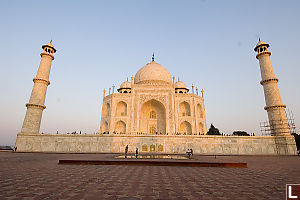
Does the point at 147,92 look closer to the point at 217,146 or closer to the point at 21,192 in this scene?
the point at 217,146

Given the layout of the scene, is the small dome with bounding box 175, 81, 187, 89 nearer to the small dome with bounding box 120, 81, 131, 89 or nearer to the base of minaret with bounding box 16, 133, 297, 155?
the small dome with bounding box 120, 81, 131, 89

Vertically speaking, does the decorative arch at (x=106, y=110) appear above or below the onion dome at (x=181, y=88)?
below

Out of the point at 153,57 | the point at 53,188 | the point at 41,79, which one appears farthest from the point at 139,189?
the point at 153,57

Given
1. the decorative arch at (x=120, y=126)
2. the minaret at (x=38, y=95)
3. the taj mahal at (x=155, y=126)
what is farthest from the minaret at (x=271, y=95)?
the minaret at (x=38, y=95)

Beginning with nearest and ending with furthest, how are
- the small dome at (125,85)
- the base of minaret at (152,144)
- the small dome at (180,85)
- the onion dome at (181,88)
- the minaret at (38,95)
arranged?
the base of minaret at (152,144)
the minaret at (38,95)
the small dome at (125,85)
the onion dome at (181,88)
the small dome at (180,85)

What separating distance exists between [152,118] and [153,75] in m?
7.71

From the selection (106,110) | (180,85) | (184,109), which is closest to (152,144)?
(184,109)

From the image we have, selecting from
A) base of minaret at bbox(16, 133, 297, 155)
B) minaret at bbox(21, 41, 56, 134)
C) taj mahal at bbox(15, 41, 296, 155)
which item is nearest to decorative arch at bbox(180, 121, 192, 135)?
taj mahal at bbox(15, 41, 296, 155)

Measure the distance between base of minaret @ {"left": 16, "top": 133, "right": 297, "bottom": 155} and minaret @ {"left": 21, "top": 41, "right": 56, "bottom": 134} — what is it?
1509mm

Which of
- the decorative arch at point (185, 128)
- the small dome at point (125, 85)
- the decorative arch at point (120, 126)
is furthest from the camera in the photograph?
the small dome at point (125, 85)

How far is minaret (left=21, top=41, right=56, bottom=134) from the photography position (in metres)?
19.2

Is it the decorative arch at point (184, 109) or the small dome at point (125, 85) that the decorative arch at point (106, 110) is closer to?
the small dome at point (125, 85)

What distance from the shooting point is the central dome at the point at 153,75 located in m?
29.9

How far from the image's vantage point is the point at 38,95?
20469 mm
